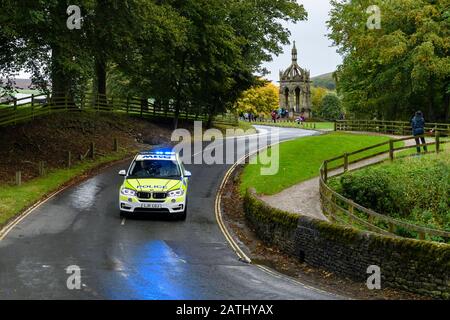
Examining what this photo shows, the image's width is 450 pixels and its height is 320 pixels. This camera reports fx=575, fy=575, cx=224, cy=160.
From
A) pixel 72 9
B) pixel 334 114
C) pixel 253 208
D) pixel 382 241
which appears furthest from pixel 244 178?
pixel 334 114

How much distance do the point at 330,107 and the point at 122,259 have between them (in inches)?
4054

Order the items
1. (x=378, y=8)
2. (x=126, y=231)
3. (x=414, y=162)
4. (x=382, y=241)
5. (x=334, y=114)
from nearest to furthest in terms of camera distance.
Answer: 1. (x=382, y=241)
2. (x=126, y=231)
3. (x=414, y=162)
4. (x=378, y=8)
5. (x=334, y=114)

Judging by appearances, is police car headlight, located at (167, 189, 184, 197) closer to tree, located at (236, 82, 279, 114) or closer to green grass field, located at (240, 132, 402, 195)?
green grass field, located at (240, 132, 402, 195)

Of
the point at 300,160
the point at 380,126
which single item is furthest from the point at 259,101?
the point at 300,160

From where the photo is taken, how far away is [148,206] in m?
18.7

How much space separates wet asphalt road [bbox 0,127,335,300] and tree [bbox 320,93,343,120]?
93.8 meters

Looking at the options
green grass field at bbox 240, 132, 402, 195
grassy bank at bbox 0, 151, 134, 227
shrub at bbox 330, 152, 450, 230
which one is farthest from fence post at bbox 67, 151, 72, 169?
shrub at bbox 330, 152, 450, 230

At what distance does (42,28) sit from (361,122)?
33280mm

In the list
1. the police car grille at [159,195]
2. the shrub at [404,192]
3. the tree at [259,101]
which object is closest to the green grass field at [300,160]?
the shrub at [404,192]

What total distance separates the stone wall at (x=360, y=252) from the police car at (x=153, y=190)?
9.91 ft

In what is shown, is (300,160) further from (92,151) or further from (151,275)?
(151,275)

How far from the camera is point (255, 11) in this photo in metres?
49.9

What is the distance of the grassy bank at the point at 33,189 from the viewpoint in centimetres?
1931

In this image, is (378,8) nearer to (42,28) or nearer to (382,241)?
(42,28)
